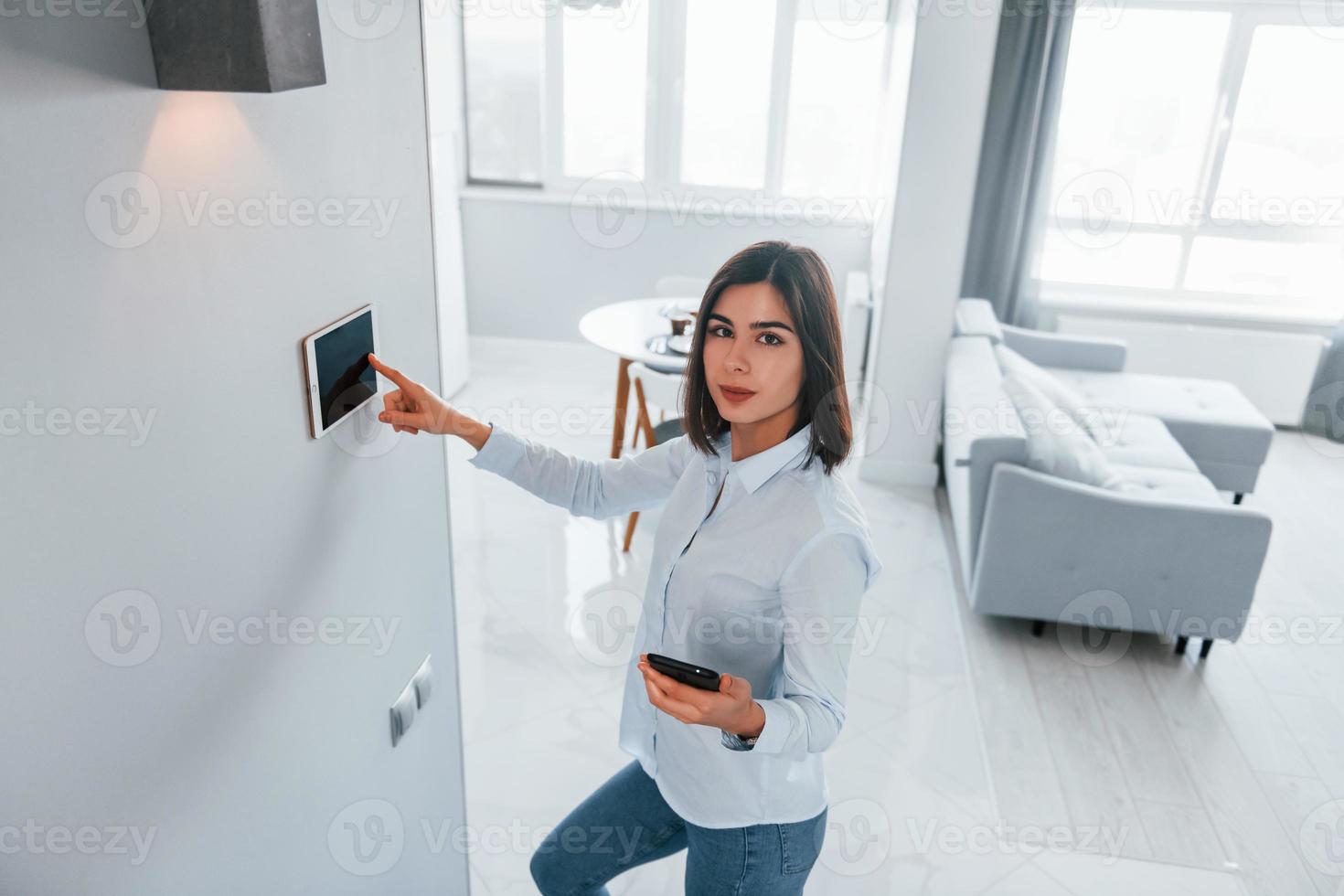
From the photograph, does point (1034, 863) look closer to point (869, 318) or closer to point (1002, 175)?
point (869, 318)

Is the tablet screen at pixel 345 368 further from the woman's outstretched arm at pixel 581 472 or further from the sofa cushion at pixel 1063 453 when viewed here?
the sofa cushion at pixel 1063 453

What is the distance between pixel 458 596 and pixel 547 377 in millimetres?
2440

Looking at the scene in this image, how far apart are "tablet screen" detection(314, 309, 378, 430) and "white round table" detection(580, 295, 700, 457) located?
7.24 feet

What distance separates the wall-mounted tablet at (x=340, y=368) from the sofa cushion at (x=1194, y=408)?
12.3 feet

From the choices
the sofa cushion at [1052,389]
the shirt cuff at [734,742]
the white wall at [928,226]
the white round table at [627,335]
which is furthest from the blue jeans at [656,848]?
the white wall at [928,226]

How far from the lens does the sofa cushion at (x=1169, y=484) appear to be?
11.1 ft

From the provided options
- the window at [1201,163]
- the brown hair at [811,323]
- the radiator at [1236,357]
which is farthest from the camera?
the radiator at [1236,357]

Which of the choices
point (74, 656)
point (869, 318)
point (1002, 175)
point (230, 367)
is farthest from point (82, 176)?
point (1002, 175)

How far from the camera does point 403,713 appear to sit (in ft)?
4.74

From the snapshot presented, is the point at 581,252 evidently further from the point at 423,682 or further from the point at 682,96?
the point at 423,682

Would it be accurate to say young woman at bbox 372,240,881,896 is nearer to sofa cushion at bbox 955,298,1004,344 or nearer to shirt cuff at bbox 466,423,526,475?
shirt cuff at bbox 466,423,526,475

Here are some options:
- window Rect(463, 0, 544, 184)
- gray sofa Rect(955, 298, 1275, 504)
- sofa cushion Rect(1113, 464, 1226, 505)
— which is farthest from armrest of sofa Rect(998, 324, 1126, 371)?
window Rect(463, 0, 544, 184)

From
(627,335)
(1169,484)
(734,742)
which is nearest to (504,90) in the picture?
(627,335)

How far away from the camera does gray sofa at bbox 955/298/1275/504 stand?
4125 mm
